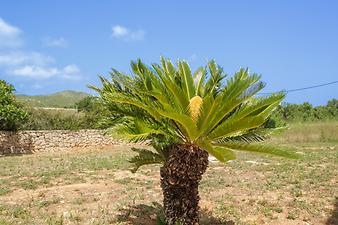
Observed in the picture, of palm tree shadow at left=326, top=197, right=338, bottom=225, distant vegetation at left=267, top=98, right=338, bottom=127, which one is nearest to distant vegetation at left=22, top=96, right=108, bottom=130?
palm tree shadow at left=326, top=197, right=338, bottom=225

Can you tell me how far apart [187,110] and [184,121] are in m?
0.54

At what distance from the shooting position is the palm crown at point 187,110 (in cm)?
631

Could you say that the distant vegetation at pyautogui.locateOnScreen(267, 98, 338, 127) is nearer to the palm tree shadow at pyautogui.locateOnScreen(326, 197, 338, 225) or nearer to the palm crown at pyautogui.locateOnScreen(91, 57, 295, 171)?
the palm tree shadow at pyautogui.locateOnScreen(326, 197, 338, 225)

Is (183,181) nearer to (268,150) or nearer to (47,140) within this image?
(268,150)

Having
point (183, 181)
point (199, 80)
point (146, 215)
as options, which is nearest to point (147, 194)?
point (146, 215)

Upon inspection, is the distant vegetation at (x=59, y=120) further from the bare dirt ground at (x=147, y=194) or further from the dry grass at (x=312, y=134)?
the dry grass at (x=312, y=134)

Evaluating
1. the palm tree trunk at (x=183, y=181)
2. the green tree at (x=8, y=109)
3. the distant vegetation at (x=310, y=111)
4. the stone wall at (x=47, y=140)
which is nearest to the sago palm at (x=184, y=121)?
the palm tree trunk at (x=183, y=181)

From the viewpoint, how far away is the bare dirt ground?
350 inches

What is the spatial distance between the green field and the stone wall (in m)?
5.60

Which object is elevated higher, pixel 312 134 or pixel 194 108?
pixel 194 108

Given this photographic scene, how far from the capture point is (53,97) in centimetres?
10150

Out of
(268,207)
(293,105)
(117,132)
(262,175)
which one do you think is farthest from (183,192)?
(293,105)

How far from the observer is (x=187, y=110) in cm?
660

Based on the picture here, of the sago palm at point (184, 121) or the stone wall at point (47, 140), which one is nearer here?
the sago palm at point (184, 121)
